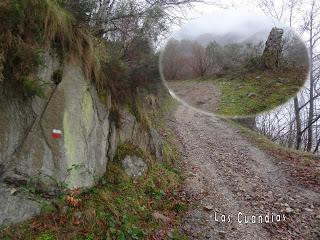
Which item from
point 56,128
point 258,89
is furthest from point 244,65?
point 56,128

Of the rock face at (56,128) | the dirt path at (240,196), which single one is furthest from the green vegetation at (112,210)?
the dirt path at (240,196)

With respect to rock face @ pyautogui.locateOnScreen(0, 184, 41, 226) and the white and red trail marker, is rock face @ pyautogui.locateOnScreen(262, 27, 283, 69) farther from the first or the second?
rock face @ pyautogui.locateOnScreen(0, 184, 41, 226)

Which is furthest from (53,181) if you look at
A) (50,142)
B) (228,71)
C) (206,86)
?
(228,71)

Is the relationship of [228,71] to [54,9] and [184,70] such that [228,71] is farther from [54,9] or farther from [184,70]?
[54,9]

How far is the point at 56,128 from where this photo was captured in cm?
452

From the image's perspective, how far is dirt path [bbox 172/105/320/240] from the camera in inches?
205

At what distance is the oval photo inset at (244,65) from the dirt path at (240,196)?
6.83ft

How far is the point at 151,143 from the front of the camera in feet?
23.2

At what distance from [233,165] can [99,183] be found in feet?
14.1

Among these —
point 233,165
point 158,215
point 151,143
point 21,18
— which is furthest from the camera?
point 233,165

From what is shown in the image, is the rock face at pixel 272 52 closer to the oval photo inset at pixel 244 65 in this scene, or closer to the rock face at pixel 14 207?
the oval photo inset at pixel 244 65

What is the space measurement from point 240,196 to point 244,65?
10.6ft

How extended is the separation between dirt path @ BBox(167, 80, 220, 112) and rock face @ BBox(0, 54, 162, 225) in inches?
57.0

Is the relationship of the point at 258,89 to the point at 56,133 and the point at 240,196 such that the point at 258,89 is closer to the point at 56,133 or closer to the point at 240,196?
the point at 56,133
